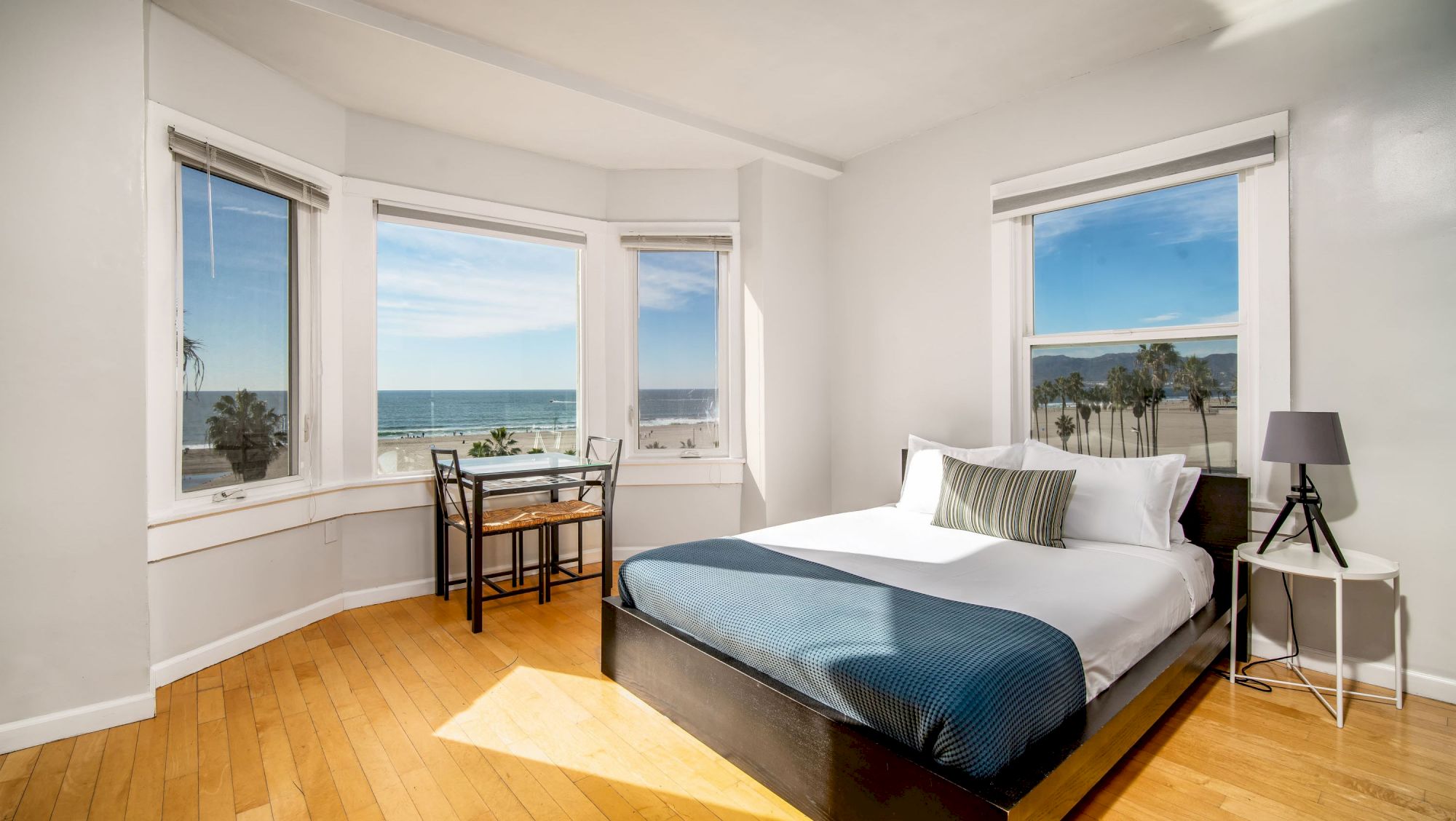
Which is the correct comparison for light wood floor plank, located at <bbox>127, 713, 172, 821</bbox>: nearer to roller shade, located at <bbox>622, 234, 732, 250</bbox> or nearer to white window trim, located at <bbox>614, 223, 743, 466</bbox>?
white window trim, located at <bbox>614, 223, 743, 466</bbox>

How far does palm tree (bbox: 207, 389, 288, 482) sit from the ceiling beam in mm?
1724

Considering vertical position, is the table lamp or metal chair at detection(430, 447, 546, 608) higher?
the table lamp

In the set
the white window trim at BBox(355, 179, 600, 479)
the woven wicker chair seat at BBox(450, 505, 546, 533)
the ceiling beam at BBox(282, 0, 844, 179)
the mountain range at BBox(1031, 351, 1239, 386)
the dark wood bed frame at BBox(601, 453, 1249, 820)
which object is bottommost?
the dark wood bed frame at BBox(601, 453, 1249, 820)

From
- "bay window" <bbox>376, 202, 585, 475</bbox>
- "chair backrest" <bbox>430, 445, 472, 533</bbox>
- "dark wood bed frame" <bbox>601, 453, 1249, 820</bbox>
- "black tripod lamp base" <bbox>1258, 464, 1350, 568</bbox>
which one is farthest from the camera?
"bay window" <bbox>376, 202, 585, 475</bbox>

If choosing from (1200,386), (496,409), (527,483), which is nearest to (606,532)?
(527,483)

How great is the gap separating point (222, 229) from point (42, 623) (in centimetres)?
169

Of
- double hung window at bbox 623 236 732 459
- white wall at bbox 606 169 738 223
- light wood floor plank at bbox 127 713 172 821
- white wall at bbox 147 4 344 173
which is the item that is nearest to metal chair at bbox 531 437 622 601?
double hung window at bbox 623 236 732 459

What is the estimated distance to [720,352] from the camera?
14.9 ft

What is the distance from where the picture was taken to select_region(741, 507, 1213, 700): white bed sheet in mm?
1977

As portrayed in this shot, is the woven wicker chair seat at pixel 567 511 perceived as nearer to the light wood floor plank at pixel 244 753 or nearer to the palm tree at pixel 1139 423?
the light wood floor plank at pixel 244 753

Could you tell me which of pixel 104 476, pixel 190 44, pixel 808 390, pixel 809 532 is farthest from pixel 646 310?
pixel 104 476

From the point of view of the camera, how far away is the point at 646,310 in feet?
14.7

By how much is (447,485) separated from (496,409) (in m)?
0.58

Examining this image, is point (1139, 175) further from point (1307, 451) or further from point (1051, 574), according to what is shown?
point (1051, 574)
